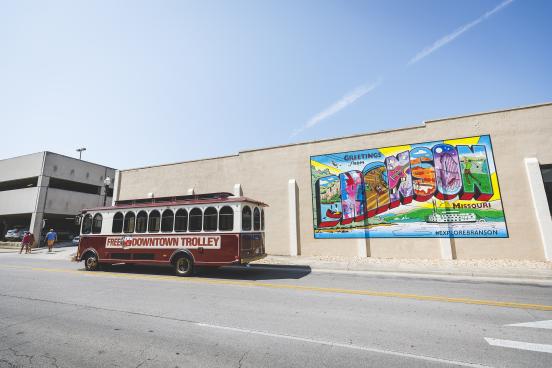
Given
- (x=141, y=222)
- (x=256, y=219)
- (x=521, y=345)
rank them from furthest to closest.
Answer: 1. (x=141, y=222)
2. (x=256, y=219)
3. (x=521, y=345)

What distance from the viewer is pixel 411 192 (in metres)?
14.2

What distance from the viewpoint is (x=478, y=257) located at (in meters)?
12.7

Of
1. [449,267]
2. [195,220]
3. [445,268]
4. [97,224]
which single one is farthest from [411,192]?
[97,224]

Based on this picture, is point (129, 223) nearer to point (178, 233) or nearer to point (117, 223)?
point (117, 223)

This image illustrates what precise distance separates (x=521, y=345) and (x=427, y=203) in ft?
36.1

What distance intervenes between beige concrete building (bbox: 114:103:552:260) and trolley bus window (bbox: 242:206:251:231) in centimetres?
614

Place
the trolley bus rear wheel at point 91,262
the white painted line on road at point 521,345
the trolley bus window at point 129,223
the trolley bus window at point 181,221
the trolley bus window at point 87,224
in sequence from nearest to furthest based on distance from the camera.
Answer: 1. the white painted line on road at point 521,345
2. the trolley bus window at point 181,221
3. the trolley bus window at point 129,223
4. the trolley bus rear wheel at point 91,262
5. the trolley bus window at point 87,224

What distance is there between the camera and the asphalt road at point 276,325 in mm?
3562

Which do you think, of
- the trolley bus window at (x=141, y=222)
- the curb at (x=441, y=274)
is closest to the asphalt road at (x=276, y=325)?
the curb at (x=441, y=274)

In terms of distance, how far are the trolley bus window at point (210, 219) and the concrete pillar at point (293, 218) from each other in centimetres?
694

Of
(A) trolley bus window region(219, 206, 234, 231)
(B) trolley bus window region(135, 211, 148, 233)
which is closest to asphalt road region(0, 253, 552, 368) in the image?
(A) trolley bus window region(219, 206, 234, 231)

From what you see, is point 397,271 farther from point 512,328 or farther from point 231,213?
point 231,213

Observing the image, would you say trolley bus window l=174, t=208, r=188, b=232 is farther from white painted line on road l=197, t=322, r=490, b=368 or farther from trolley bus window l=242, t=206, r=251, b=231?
white painted line on road l=197, t=322, r=490, b=368

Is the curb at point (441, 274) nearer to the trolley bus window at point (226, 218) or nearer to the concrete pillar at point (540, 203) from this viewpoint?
the trolley bus window at point (226, 218)
